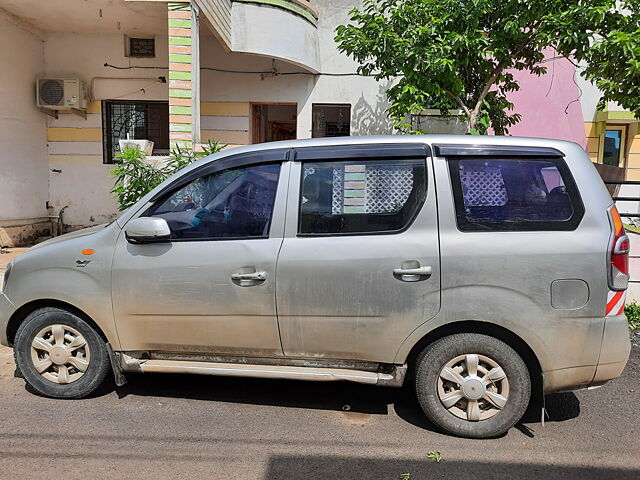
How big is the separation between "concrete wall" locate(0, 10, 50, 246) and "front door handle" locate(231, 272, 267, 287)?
7901 mm

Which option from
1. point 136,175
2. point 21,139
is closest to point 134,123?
point 21,139

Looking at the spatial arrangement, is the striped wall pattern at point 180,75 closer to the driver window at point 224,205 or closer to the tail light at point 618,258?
the driver window at point 224,205

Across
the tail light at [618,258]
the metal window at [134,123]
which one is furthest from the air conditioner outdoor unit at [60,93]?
the tail light at [618,258]

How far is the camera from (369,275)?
3.08 m

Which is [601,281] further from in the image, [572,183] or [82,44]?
[82,44]

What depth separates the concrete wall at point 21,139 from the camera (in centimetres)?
893

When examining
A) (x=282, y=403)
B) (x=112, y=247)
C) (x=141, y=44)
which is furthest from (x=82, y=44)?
(x=282, y=403)

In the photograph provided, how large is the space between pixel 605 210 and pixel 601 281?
0.45 m

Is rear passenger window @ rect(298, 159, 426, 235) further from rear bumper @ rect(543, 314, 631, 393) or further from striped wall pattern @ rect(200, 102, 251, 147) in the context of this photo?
striped wall pattern @ rect(200, 102, 251, 147)

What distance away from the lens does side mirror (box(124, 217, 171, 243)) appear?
3.24m

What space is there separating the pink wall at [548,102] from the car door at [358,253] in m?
7.70

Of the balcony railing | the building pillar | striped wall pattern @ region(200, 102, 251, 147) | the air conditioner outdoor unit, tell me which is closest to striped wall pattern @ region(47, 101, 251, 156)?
striped wall pattern @ region(200, 102, 251, 147)

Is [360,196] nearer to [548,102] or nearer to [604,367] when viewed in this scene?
[604,367]

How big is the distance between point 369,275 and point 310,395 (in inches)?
50.4
